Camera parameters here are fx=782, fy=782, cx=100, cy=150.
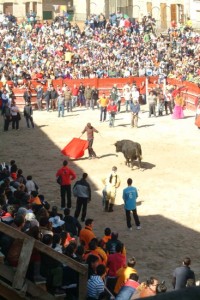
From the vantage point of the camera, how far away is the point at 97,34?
166 ft

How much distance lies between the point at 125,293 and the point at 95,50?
37801mm

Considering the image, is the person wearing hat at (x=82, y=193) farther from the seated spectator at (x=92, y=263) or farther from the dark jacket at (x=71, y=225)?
the seated spectator at (x=92, y=263)

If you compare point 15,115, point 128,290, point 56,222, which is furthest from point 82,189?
point 15,115

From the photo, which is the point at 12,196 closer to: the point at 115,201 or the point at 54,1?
the point at 115,201

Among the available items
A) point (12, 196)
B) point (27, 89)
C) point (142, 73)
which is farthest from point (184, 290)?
point (142, 73)

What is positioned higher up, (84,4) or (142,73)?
(84,4)

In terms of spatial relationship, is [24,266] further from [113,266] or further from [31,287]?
[113,266]

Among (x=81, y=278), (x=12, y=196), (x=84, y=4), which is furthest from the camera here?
(x=84, y=4)

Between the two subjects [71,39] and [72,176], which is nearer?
[72,176]

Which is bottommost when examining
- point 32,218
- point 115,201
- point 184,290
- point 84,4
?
point 115,201

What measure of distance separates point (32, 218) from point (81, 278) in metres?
3.03

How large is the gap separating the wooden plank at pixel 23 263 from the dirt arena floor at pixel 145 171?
5.40m

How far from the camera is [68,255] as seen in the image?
10773 mm

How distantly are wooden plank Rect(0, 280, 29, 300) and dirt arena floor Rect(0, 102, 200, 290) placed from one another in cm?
537
